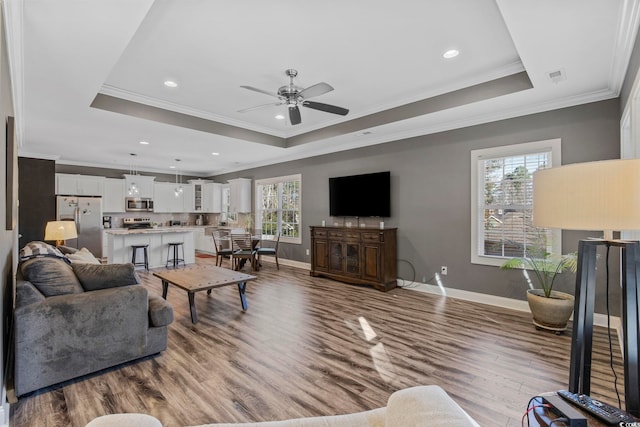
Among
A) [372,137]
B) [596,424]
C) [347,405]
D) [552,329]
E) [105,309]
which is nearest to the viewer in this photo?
[596,424]

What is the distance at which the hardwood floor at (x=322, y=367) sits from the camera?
6.56 feet

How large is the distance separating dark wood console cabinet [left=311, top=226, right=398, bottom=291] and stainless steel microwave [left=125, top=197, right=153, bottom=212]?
5929 mm

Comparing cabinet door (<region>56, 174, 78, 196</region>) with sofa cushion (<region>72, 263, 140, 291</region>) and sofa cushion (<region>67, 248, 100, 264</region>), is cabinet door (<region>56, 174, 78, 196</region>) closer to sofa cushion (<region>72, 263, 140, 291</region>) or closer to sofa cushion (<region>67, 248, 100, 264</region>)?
sofa cushion (<region>67, 248, 100, 264</region>)

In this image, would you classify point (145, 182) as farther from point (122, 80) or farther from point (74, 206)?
point (122, 80)

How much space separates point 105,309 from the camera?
2.41 meters

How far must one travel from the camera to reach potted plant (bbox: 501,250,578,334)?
10.3ft

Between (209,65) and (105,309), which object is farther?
(209,65)

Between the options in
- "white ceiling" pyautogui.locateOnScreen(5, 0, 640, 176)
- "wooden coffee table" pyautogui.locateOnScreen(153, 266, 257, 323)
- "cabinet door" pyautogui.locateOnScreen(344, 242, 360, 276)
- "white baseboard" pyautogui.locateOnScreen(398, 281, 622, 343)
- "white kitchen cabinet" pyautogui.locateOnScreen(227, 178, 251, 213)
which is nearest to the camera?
"white ceiling" pyautogui.locateOnScreen(5, 0, 640, 176)

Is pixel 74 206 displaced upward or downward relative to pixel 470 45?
downward

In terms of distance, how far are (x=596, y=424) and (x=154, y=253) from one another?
7.67 m

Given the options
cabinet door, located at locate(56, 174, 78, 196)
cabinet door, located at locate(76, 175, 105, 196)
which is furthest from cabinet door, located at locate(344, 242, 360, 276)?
cabinet door, located at locate(56, 174, 78, 196)

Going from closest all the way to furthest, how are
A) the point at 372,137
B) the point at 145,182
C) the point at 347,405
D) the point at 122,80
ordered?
1. the point at 347,405
2. the point at 122,80
3. the point at 372,137
4. the point at 145,182

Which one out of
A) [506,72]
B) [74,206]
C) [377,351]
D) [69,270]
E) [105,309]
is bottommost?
[377,351]

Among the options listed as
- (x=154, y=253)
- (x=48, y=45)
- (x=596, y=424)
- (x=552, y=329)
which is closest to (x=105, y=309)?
(x=48, y=45)
